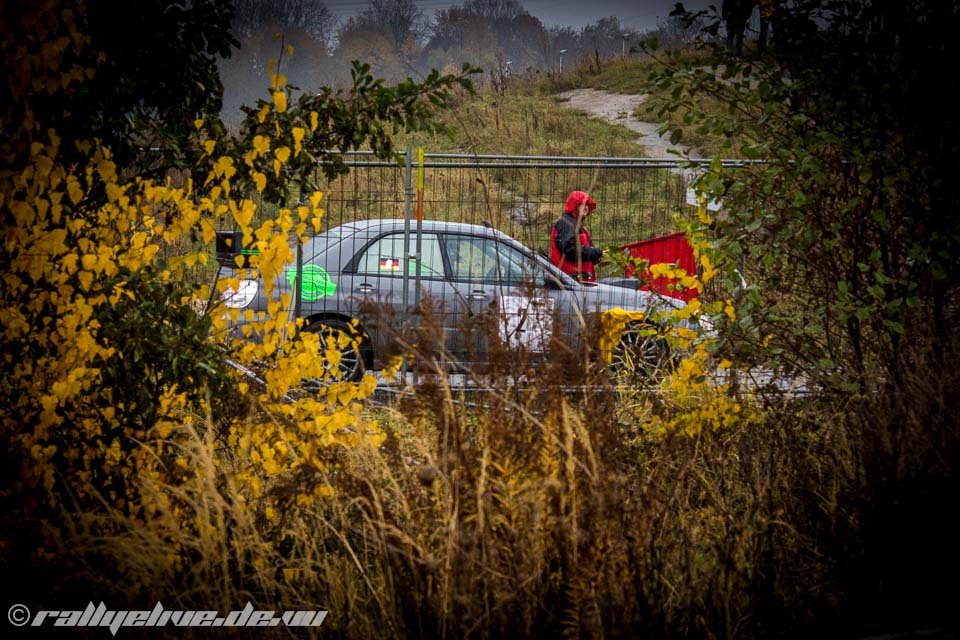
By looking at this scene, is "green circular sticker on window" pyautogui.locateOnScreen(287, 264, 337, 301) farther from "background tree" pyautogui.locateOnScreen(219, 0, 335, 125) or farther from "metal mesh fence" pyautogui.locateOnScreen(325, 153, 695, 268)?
"background tree" pyautogui.locateOnScreen(219, 0, 335, 125)

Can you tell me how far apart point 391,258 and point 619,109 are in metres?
21.0

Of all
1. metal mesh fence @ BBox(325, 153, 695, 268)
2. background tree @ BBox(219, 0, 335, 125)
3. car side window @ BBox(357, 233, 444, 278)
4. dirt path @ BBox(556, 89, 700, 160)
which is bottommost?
car side window @ BBox(357, 233, 444, 278)

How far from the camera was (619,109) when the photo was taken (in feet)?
90.8

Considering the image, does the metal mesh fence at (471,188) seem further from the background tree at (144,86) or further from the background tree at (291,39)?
the background tree at (291,39)

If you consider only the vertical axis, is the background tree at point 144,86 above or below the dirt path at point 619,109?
below

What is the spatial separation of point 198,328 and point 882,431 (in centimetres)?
242

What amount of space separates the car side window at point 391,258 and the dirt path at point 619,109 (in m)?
15.6

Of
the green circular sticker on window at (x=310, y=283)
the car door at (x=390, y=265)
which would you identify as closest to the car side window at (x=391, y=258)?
the car door at (x=390, y=265)

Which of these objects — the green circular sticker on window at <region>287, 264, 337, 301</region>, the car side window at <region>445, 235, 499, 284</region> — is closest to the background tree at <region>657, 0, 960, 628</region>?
the car side window at <region>445, 235, 499, 284</region>

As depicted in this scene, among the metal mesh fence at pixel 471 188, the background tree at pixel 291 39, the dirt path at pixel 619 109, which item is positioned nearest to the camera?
the metal mesh fence at pixel 471 188

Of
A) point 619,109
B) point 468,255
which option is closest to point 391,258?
point 468,255

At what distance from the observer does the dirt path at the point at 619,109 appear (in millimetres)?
24844

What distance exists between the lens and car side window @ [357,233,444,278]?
7.93m

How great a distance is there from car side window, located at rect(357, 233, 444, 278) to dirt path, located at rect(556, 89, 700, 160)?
1561 cm
